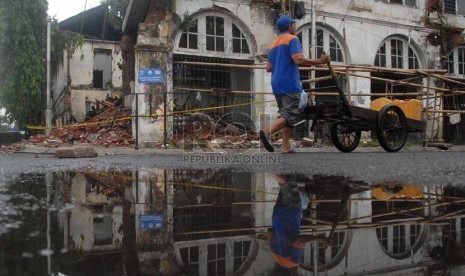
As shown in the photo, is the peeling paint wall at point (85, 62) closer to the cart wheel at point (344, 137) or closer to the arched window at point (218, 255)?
the cart wheel at point (344, 137)

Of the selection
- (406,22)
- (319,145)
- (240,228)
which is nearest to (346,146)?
(319,145)

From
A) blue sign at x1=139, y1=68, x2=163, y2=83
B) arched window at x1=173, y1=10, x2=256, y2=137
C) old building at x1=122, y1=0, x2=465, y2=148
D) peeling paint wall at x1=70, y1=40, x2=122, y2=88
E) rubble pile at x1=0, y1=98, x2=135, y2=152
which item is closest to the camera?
blue sign at x1=139, y1=68, x2=163, y2=83

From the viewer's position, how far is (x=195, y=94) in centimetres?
1416

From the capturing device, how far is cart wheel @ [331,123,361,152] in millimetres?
7344

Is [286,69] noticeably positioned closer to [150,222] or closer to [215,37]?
[150,222]

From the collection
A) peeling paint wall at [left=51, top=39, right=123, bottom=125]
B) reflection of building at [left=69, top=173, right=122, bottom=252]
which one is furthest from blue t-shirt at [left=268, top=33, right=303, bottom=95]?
peeling paint wall at [left=51, top=39, right=123, bottom=125]

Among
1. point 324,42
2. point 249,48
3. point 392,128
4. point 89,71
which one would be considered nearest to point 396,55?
point 324,42

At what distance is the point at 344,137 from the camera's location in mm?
7988

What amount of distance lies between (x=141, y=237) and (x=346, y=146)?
6.52 m

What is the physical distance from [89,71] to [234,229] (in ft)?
73.3

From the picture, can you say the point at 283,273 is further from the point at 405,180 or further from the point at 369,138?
the point at 369,138

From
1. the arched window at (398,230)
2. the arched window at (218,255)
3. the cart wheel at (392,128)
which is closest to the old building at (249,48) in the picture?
the cart wheel at (392,128)

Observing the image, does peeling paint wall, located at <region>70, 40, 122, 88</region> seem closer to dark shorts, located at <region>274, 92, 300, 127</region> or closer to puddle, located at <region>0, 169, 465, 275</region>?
dark shorts, located at <region>274, 92, 300, 127</region>

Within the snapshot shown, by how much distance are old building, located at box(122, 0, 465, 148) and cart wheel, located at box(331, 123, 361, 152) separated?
115 inches
